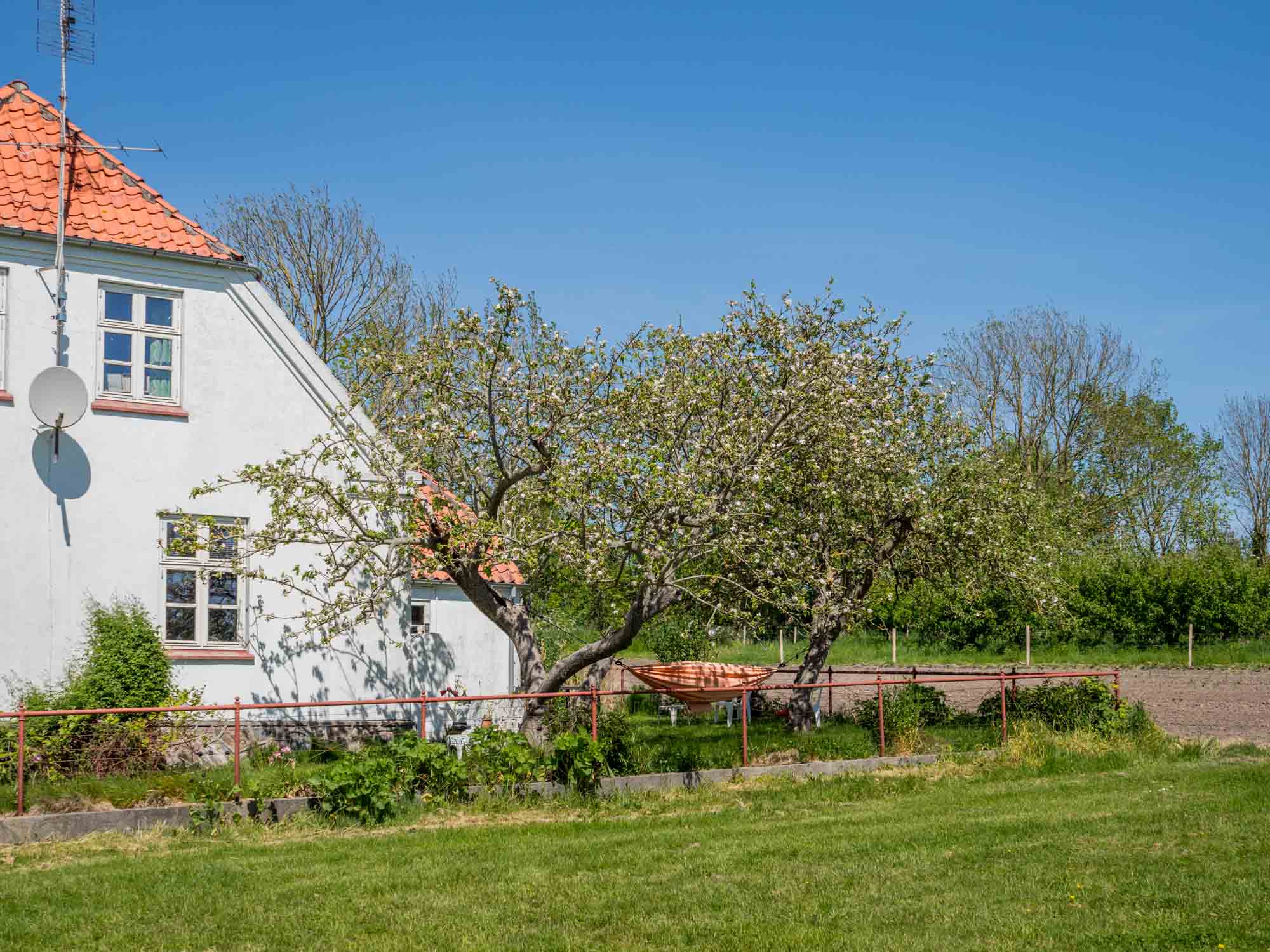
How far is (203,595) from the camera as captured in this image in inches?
644

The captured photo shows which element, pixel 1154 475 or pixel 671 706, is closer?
pixel 671 706

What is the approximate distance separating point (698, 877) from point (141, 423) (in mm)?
10213

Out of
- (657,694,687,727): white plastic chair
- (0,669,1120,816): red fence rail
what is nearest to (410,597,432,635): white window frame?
(0,669,1120,816): red fence rail

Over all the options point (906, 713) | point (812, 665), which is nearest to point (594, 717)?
point (906, 713)

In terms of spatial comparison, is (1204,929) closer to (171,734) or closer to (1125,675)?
(171,734)

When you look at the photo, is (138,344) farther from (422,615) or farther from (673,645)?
(673,645)

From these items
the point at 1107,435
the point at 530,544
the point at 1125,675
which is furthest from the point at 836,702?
the point at 1107,435

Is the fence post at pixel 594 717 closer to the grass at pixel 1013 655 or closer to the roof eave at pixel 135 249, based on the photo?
the roof eave at pixel 135 249

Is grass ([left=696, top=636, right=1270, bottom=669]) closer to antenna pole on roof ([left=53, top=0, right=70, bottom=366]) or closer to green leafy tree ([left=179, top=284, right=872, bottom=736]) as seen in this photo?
green leafy tree ([left=179, top=284, right=872, bottom=736])

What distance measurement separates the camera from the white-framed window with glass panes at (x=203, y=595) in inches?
631

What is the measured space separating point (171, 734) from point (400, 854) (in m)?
4.05

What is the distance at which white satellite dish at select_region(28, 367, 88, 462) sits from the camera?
14.8m

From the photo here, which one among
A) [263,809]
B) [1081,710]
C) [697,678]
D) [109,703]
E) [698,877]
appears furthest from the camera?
[697,678]

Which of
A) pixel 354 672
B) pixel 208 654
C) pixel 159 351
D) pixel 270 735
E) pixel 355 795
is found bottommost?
pixel 355 795
